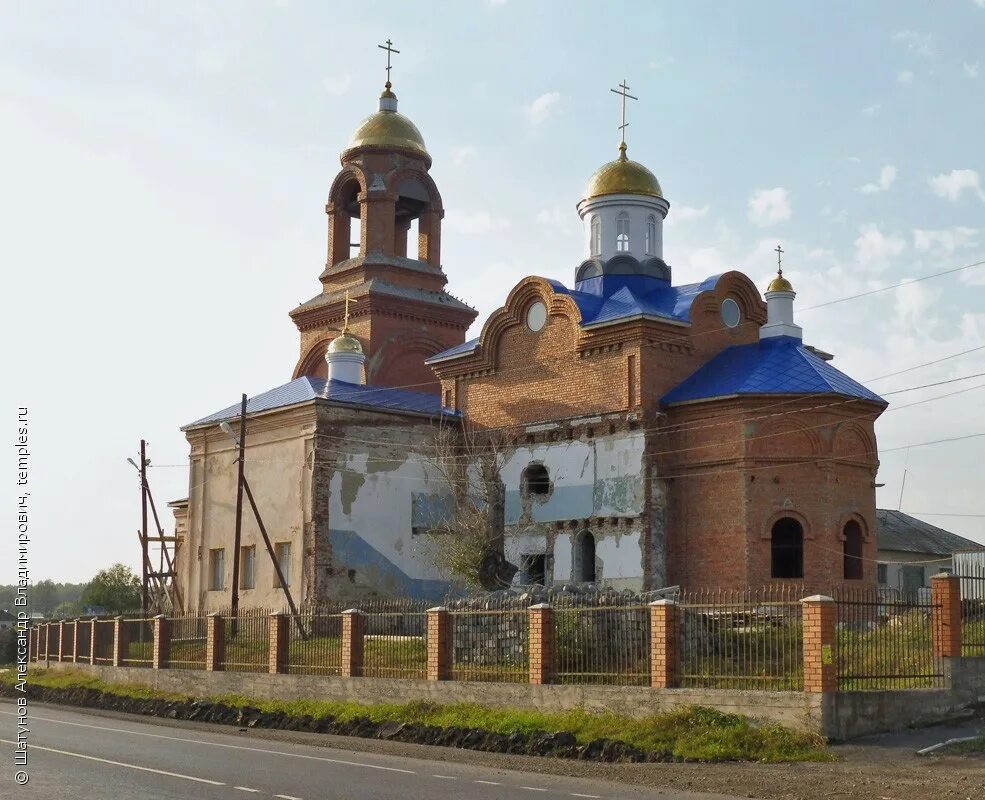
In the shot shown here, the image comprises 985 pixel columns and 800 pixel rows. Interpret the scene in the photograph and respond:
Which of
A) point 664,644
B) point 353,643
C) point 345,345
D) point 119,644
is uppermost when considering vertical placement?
point 345,345

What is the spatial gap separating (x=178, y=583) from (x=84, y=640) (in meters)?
6.62

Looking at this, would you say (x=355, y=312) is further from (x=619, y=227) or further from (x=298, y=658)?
(x=298, y=658)

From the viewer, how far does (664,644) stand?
48.9 ft

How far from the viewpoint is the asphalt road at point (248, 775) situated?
33.3 ft

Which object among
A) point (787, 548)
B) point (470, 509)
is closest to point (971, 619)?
point (787, 548)

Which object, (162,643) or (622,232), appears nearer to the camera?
(162,643)

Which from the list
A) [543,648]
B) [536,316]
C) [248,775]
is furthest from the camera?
[536,316]

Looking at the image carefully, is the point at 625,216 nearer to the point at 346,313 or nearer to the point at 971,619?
the point at 346,313

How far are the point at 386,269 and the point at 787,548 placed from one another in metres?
13.9

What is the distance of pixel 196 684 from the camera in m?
22.7

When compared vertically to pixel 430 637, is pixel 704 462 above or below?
above

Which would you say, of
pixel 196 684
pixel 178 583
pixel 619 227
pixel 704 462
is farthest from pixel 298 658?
pixel 178 583

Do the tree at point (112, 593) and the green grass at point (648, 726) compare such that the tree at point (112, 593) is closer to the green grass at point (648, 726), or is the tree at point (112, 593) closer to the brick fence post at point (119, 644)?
the brick fence post at point (119, 644)

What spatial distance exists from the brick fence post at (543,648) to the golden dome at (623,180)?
49.2 ft
